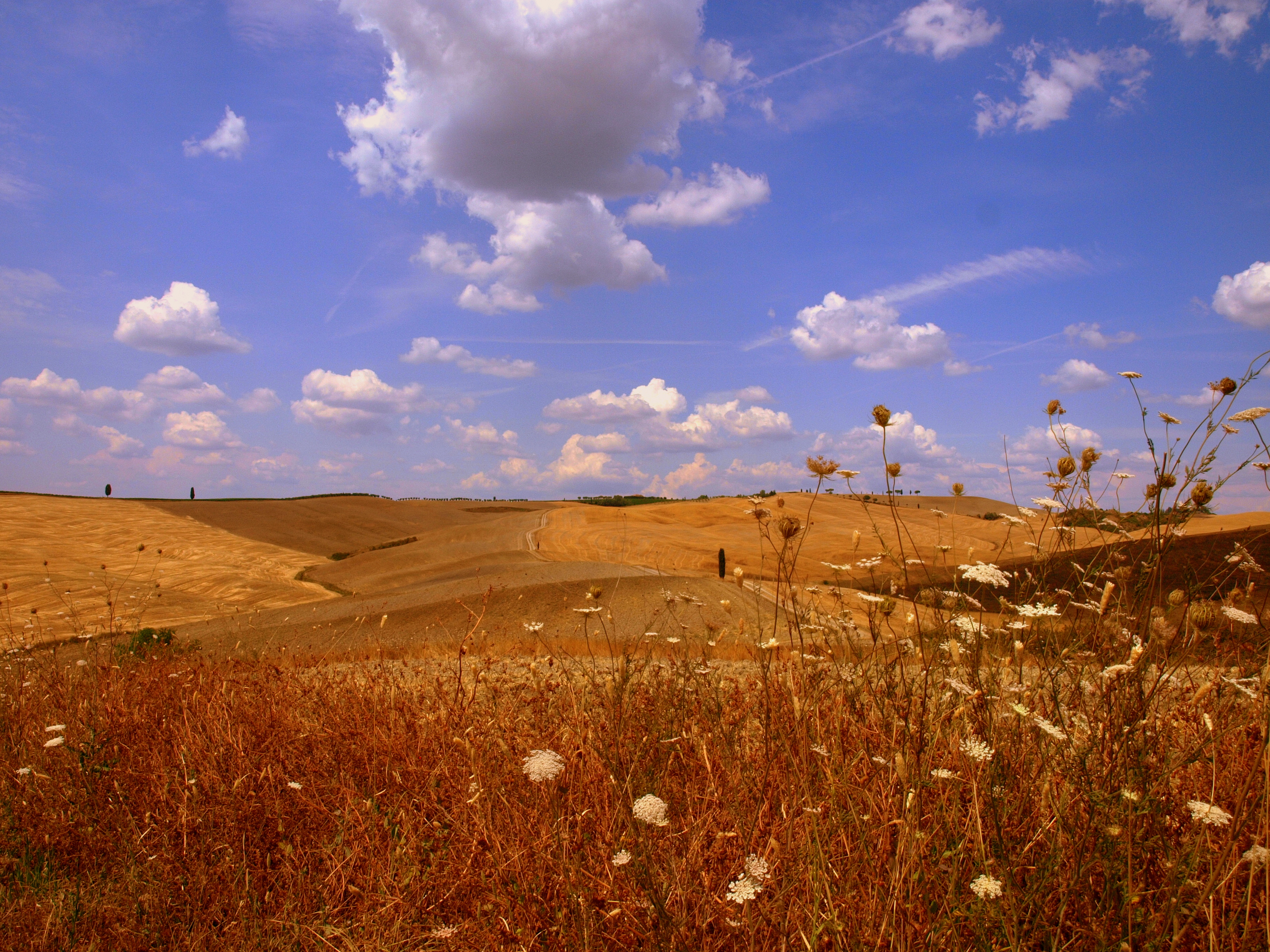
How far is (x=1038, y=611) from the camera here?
2330 millimetres

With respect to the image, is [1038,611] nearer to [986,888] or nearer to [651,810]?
[986,888]

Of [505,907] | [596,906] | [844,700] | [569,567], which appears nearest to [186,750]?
[505,907]

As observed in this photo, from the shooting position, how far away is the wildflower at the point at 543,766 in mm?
2205

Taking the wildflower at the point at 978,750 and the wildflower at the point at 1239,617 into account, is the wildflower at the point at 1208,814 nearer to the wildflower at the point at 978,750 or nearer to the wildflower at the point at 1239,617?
the wildflower at the point at 978,750

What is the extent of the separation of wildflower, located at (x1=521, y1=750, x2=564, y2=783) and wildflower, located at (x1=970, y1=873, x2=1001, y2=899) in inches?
46.3

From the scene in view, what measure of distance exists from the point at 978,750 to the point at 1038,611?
0.54 m

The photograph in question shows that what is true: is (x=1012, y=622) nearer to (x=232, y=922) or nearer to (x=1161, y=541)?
(x=1161, y=541)

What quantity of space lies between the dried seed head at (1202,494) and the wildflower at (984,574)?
0.69m

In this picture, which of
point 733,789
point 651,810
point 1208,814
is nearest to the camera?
point 1208,814

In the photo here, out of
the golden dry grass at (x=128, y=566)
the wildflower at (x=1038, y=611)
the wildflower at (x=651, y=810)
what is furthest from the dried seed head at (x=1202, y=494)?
the golden dry grass at (x=128, y=566)

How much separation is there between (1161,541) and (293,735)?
14.2ft

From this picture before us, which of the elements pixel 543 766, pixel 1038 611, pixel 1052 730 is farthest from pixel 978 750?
pixel 543 766

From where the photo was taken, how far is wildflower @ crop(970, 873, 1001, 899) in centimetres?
174

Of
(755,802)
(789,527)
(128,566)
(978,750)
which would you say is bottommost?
(128,566)
